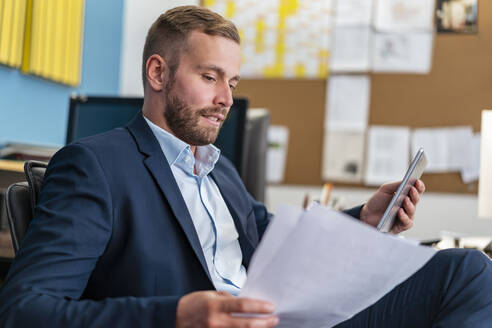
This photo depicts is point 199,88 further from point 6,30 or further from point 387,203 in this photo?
point 6,30

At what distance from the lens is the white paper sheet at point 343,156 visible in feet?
10.3

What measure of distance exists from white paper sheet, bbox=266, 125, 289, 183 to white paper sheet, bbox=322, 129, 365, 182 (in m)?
0.22

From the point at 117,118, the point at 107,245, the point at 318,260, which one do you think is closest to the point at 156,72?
the point at 107,245

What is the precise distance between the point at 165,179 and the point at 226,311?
14.4 inches

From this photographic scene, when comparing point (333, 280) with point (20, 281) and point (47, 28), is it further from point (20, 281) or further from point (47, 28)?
point (47, 28)

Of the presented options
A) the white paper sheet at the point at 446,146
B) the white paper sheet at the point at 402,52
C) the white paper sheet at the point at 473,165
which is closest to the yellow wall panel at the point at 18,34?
the white paper sheet at the point at 402,52

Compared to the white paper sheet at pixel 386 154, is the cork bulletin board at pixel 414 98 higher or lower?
higher

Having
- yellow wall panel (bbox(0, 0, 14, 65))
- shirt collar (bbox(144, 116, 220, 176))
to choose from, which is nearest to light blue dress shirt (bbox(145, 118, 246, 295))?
shirt collar (bbox(144, 116, 220, 176))

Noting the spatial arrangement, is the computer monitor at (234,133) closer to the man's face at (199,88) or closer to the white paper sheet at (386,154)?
the man's face at (199,88)

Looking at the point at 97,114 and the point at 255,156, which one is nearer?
the point at 97,114

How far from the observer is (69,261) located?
77 centimetres

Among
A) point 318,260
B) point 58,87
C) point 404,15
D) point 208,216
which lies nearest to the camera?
point 318,260

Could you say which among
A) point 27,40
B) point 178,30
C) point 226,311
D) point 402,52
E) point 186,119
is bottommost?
point 226,311

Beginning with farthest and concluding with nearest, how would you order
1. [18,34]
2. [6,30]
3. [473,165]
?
[473,165], [18,34], [6,30]
